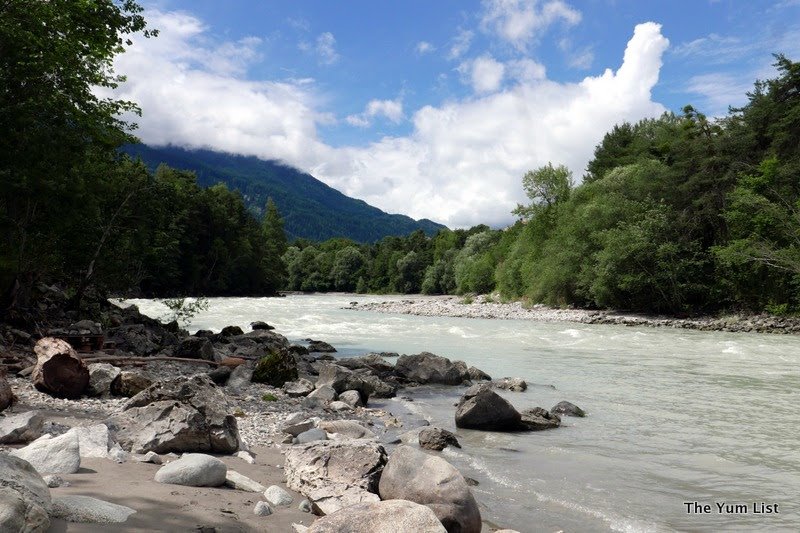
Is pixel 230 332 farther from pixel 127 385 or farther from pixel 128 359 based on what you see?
pixel 127 385

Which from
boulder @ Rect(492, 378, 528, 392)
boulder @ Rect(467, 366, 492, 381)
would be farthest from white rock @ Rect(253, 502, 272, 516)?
boulder @ Rect(467, 366, 492, 381)

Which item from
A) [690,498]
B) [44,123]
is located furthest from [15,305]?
[690,498]

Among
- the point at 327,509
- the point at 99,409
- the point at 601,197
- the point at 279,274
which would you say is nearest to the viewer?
the point at 327,509

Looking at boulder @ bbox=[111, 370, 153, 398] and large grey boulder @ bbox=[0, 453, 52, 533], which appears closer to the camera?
large grey boulder @ bbox=[0, 453, 52, 533]

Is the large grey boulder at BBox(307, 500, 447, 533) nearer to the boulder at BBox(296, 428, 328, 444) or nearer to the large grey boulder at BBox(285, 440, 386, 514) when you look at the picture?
the large grey boulder at BBox(285, 440, 386, 514)

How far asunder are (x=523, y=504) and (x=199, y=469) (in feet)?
10.7

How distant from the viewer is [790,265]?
30.5 m

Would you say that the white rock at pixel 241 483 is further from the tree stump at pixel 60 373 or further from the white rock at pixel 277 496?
the tree stump at pixel 60 373

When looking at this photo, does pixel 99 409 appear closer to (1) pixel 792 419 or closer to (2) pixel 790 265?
(1) pixel 792 419

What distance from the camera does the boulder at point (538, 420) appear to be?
9281 mm

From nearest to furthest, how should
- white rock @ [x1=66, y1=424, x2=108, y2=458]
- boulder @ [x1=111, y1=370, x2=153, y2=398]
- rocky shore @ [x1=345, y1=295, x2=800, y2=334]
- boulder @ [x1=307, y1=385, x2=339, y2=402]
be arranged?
1. white rock @ [x1=66, y1=424, x2=108, y2=458]
2. boulder @ [x1=111, y1=370, x2=153, y2=398]
3. boulder @ [x1=307, y1=385, x2=339, y2=402]
4. rocky shore @ [x1=345, y1=295, x2=800, y2=334]

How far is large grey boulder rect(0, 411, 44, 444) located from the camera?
17.5 feet

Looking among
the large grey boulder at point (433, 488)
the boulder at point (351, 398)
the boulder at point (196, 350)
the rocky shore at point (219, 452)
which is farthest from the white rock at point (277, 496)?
the boulder at point (196, 350)

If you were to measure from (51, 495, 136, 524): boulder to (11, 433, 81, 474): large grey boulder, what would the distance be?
1041 millimetres
